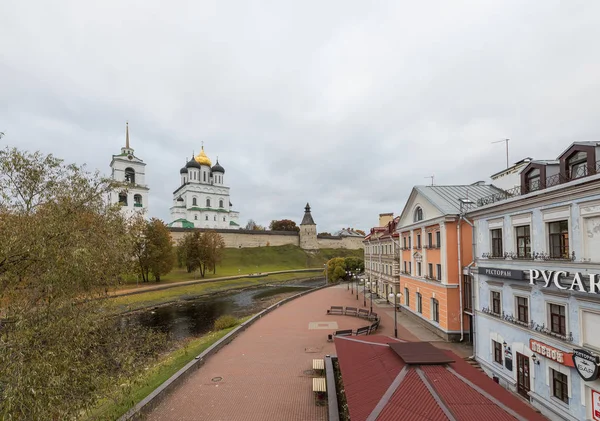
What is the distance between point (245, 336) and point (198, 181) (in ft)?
293

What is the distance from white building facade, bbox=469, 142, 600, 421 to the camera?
10109mm

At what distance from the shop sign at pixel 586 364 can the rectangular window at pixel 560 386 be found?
1.19 meters

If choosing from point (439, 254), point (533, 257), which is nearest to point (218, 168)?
point (439, 254)

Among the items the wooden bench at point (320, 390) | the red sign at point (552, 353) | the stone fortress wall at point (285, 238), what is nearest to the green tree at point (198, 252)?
the stone fortress wall at point (285, 238)

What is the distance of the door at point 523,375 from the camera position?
1309cm

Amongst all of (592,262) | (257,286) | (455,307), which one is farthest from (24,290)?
(257,286)

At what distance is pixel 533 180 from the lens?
13.3 meters

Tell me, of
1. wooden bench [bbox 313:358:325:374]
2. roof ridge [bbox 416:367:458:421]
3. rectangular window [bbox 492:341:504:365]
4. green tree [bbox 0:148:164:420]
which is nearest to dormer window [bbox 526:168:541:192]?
rectangular window [bbox 492:341:504:365]

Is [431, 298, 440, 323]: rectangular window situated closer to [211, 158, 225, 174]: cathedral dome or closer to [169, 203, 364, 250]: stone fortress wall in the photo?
[169, 203, 364, 250]: stone fortress wall

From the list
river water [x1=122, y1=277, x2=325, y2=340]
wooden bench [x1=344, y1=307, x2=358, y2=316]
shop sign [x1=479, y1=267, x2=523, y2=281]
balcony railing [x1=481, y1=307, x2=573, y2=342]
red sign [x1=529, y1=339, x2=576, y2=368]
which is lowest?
river water [x1=122, y1=277, x2=325, y2=340]

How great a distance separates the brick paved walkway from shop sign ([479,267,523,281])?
28.5 ft

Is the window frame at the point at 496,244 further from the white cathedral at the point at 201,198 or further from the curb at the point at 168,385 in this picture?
the white cathedral at the point at 201,198

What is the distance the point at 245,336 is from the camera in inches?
886

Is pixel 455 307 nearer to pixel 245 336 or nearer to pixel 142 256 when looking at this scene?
pixel 245 336
